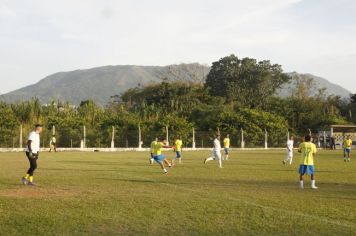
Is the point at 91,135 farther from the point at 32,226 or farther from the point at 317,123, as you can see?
the point at 32,226

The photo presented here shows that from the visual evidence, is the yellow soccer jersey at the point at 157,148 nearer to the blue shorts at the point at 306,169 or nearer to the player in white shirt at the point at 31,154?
the player in white shirt at the point at 31,154

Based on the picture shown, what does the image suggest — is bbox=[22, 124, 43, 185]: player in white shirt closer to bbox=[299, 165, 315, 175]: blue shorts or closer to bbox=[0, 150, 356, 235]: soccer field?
bbox=[0, 150, 356, 235]: soccer field

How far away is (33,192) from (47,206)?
9.31 ft

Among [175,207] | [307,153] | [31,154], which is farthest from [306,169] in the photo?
[31,154]

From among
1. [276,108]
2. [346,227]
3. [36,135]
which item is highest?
[276,108]

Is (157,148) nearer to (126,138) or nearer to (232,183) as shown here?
(232,183)

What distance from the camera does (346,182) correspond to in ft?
57.9

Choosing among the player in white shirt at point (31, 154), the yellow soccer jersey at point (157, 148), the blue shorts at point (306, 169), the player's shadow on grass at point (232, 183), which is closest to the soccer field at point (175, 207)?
the player's shadow on grass at point (232, 183)

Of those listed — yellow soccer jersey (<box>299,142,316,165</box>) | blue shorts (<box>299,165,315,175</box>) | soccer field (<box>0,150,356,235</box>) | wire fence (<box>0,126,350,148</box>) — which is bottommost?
soccer field (<box>0,150,356,235</box>)

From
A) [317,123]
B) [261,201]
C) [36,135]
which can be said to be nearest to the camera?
[261,201]

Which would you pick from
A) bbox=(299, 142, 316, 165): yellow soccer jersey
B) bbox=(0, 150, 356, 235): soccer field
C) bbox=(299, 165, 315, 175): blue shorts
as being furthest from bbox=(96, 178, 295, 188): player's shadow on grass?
bbox=(299, 142, 316, 165): yellow soccer jersey

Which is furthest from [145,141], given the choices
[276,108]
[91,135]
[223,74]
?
[223,74]

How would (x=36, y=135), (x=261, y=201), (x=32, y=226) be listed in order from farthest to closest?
(x=36, y=135), (x=261, y=201), (x=32, y=226)

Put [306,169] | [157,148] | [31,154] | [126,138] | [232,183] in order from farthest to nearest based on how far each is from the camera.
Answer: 1. [126,138]
2. [157,148]
3. [232,183]
4. [31,154]
5. [306,169]
